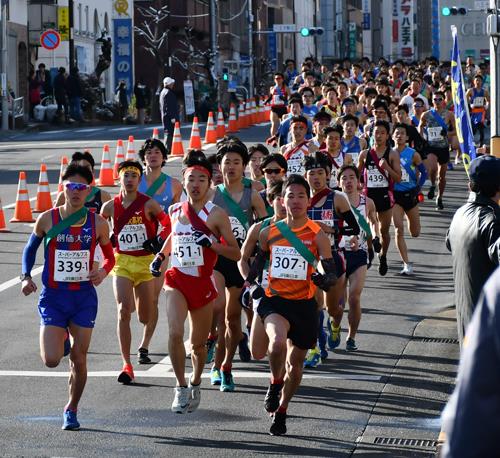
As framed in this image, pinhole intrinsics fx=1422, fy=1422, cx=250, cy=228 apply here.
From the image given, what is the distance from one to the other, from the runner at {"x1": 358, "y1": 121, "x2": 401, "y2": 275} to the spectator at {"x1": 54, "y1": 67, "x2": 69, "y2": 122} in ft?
97.7

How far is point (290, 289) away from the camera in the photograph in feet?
29.2

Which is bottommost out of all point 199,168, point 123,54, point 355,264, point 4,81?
point 355,264

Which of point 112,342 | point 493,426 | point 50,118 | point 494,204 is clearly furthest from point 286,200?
point 50,118

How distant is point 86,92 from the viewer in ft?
168

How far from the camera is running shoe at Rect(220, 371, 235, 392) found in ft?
33.3

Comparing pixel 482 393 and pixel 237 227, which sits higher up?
pixel 482 393

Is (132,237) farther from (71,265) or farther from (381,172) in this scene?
(381,172)

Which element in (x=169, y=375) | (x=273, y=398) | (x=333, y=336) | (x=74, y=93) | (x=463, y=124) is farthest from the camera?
(x=74, y=93)

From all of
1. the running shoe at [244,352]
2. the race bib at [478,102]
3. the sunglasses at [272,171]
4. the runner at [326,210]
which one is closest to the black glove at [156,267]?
the runner at [326,210]

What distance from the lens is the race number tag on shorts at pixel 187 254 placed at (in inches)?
364

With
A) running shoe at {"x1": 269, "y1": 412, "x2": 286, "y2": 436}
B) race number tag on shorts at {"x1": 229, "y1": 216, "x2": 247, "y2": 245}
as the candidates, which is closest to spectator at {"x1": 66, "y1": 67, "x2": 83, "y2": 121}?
race number tag on shorts at {"x1": 229, "y1": 216, "x2": 247, "y2": 245}

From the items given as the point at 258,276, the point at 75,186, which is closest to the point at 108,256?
the point at 75,186

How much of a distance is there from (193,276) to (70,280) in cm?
82

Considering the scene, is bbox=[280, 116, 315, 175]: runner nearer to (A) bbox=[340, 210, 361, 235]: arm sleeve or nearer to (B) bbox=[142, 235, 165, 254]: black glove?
(A) bbox=[340, 210, 361, 235]: arm sleeve
